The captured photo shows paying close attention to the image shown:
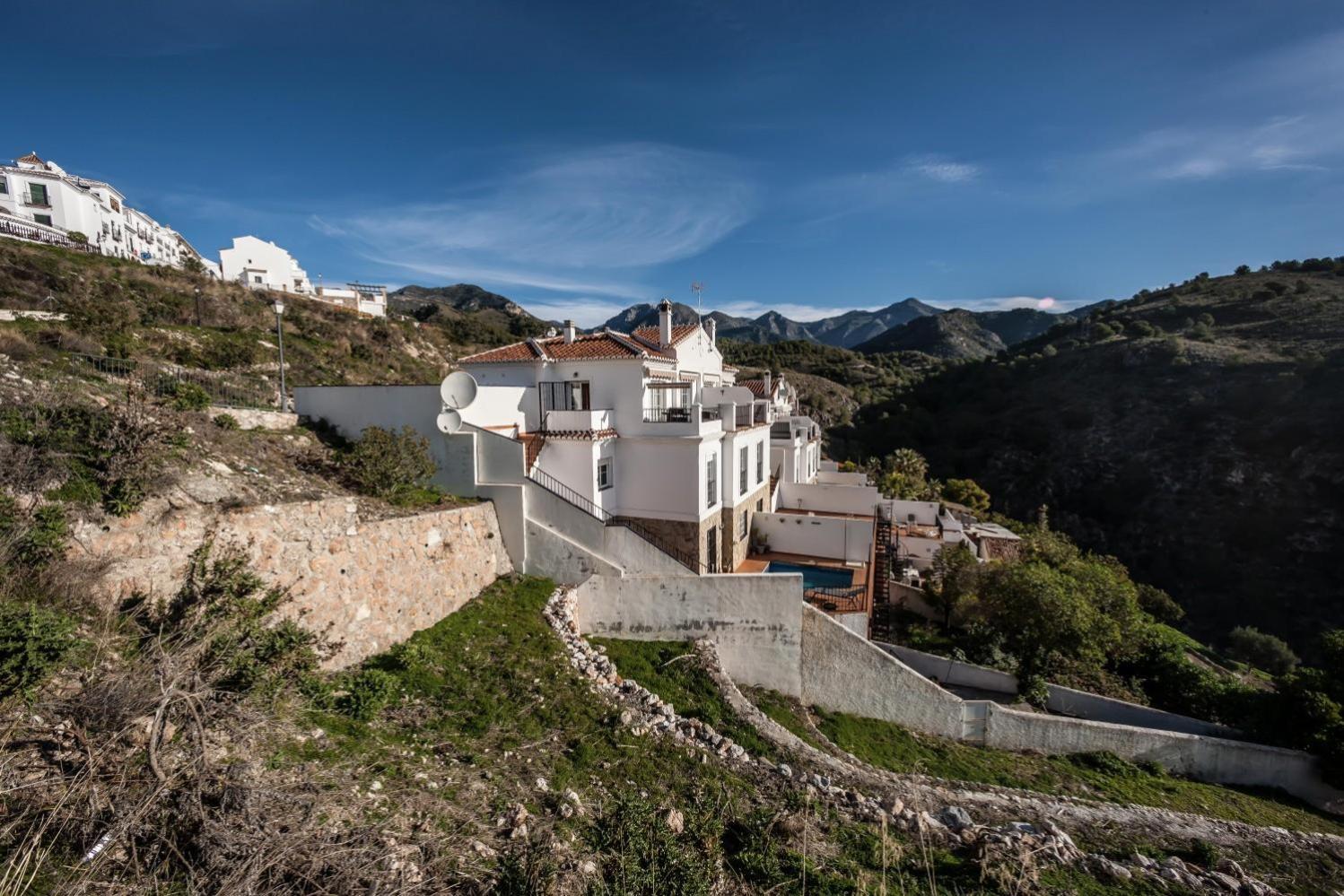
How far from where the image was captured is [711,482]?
18000mm

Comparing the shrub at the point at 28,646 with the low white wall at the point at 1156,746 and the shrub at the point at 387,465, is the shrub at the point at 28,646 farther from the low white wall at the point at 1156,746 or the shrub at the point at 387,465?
the low white wall at the point at 1156,746

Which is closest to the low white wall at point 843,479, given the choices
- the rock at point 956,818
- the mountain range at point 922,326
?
the rock at point 956,818

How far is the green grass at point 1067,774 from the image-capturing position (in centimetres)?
1201

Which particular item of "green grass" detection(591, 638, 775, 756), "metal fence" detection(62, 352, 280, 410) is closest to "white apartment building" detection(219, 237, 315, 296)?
"metal fence" detection(62, 352, 280, 410)

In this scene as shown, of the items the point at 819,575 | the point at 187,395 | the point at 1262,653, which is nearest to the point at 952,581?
the point at 819,575

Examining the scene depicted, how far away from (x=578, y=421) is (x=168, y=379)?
407 inches

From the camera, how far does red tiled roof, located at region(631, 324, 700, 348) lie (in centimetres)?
1978

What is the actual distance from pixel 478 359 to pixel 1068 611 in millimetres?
21276

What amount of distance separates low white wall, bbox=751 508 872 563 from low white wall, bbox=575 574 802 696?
7.27m

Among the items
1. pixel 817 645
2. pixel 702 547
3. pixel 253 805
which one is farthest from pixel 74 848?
pixel 702 547

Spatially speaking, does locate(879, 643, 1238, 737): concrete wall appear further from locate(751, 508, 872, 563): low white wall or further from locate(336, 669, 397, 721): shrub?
locate(336, 669, 397, 721): shrub

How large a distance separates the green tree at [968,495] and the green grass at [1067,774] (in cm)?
2705

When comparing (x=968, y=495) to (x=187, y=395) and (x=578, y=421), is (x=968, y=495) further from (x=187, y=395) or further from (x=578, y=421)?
(x=187, y=395)

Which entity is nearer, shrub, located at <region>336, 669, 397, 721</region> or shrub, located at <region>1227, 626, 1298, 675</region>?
shrub, located at <region>336, 669, 397, 721</region>
